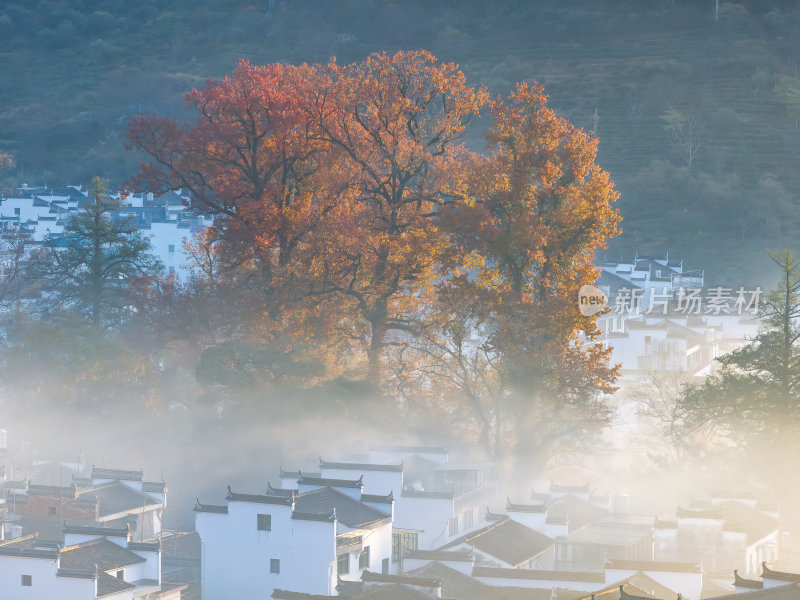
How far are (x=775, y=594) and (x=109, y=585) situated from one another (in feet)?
36.7

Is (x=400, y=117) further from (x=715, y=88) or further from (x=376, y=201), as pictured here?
(x=715, y=88)

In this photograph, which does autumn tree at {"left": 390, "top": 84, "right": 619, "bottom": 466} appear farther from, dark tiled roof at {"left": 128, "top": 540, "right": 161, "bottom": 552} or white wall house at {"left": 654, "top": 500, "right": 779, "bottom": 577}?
dark tiled roof at {"left": 128, "top": 540, "right": 161, "bottom": 552}

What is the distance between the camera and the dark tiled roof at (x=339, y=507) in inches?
962

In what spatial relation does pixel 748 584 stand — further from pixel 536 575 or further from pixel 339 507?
pixel 339 507

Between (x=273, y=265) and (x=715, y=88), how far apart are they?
98983mm

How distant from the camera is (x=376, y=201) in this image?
30281mm

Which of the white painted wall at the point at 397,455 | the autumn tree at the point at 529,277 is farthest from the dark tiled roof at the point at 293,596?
the white painted wall at the point at 397,455

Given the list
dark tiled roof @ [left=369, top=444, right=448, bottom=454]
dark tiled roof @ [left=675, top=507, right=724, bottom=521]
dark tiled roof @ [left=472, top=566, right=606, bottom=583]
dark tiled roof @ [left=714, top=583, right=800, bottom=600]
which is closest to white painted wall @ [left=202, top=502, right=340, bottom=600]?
dark tiled roof @ [left=472, top=566, right=606, bottom=583]

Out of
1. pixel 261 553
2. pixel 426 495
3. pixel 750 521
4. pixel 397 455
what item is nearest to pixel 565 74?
pixel 750 521

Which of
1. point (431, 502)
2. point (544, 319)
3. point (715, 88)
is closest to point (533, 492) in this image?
point (431, 502)

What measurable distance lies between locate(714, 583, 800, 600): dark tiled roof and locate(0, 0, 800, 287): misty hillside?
58298mm

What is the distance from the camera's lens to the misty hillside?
9481 cm

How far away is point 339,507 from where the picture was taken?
25.1 metres

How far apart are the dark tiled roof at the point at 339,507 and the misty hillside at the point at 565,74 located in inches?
2150
